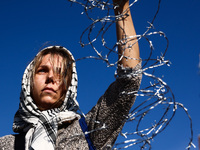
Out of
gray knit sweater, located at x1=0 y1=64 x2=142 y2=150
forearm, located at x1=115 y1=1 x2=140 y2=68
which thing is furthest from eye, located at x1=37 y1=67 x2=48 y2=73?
forearm, located at x1=115 y1=1 x2=140 y2=68

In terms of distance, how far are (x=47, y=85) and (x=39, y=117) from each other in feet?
0.60

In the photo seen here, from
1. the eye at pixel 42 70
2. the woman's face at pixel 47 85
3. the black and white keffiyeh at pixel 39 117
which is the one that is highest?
the eye at pixel 42 70

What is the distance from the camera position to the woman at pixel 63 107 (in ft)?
4.03

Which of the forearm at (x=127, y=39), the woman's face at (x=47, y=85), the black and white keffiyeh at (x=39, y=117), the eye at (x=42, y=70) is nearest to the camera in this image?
the forearm at (x=127, y=39)

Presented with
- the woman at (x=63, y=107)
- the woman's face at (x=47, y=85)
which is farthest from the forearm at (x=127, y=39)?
the woman's face at (x=47, y=85)

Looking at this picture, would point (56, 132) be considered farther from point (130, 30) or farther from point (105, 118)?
point (130, 30)

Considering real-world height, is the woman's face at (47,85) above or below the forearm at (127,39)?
below

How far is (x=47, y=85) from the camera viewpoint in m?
1.54

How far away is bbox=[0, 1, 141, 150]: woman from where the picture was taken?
4.03 ft

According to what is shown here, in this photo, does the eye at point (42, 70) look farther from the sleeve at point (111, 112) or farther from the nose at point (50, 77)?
the sleeve at point (111, 112)

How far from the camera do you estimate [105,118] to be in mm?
1305

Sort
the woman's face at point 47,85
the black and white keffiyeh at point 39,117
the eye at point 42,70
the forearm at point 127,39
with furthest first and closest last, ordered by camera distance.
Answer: the eye at point 42,70
the woman's face at point 47,85
the black and white keffiyeh at point 39,117
the forearm at point 127,39

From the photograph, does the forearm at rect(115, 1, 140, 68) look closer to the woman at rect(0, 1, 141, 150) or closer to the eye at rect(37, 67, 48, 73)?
the woman at rect(0, 1, 141, 150)

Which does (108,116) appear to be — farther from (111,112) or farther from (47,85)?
(47,85)
